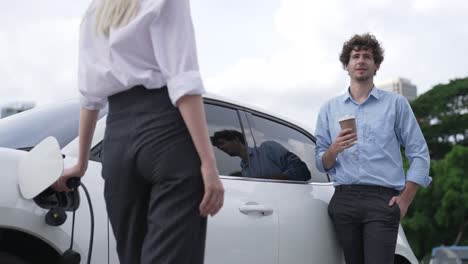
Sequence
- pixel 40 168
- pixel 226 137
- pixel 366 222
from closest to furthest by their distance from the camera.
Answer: pixel 40 168, pixel 226 137, pixel 366 222

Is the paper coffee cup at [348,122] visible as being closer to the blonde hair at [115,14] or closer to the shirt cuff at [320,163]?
the shirt cuff at [320,163]

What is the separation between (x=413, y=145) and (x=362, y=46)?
732mm

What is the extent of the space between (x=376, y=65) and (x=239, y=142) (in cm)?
112

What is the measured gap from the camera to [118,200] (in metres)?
1.76

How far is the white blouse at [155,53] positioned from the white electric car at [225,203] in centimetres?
44

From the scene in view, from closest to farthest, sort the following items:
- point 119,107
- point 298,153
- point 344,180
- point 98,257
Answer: point 119,107 < point 98,257 < point 344,180 < point 298,153

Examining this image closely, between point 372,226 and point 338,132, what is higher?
point 338,132

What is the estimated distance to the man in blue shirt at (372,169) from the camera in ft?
11.0

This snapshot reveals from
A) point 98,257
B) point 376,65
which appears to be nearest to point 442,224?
point 376,65

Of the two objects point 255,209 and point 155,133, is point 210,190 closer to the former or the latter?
point 155,133

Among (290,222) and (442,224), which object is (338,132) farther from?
(442,224)

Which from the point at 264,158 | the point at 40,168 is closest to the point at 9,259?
the point at 40,168

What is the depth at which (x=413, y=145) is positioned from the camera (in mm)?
3486

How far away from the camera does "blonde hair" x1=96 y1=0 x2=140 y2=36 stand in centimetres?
172
